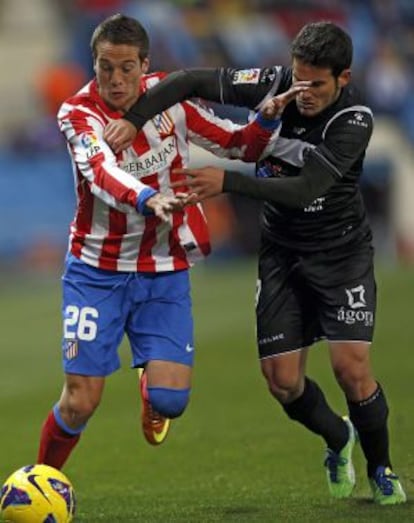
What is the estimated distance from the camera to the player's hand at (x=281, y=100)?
7.69 metres

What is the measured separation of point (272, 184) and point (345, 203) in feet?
2.90

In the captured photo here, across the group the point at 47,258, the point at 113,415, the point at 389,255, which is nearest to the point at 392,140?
the point at 389,255

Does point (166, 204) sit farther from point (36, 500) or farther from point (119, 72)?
point (36, 500)

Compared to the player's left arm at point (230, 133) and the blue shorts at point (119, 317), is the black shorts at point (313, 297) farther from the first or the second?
the player's left arm at point (230, 133)

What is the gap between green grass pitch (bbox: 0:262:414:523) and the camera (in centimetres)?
816

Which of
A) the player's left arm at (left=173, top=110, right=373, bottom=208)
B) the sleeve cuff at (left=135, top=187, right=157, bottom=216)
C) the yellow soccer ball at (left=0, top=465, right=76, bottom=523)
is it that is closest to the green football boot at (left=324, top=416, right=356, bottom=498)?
the player's left arm at (left=173, top=110, right=373, bottom=208)

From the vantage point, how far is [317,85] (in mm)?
7766

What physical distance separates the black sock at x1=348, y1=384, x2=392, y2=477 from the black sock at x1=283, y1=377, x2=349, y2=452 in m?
0.38

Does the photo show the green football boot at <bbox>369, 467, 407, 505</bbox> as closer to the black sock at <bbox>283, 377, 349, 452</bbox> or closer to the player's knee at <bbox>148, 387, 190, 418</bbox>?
the black sock at <bbox>283, 377, 349, 452</bbox>

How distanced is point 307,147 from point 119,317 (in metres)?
1.38

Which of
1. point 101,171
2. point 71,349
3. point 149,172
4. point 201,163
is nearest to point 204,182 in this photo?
point 101,171

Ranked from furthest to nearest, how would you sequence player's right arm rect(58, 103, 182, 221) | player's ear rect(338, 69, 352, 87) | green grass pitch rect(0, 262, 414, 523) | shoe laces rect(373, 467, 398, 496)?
1. green grass pitch rect(0, 262, 414, 523)
2. shoe laces rect(373, 467, 398, 496)
3. player's ear rect(338, 69, 352, 87)
4. player's right arm rect(58, 103, 182, 221)

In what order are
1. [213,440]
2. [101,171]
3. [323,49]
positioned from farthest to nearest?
[213,440] → [323,49] → [101,171]

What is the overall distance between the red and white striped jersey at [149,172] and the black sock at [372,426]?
1230 mm
